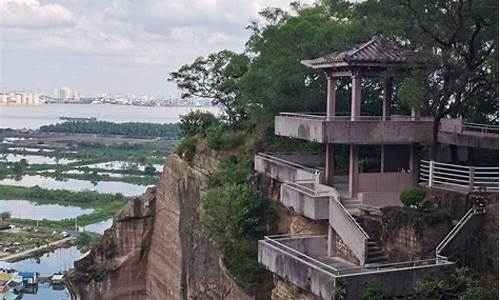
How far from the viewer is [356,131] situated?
2125 cm

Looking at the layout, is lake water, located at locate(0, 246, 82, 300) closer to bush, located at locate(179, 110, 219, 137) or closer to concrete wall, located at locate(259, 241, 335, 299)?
bush, located at locate(179, 110, 219, 137)

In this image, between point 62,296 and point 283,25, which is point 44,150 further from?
point 283,25

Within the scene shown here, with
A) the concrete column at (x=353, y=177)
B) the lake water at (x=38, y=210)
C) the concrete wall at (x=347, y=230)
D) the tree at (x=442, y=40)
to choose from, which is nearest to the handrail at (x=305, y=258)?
the concrete wall at (x=347, y=230)

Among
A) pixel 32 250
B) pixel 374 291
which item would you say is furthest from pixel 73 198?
pixel 374 291

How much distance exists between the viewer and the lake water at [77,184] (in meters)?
125

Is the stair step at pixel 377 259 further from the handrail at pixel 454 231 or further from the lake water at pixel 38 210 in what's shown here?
the lake water at pixel 38 210

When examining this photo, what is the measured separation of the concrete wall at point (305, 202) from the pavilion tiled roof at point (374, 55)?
13.4 feet

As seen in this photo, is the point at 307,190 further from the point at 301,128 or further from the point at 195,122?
the point at 195,122

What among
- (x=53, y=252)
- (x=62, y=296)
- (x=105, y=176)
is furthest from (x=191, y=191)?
(x=105, y=176)

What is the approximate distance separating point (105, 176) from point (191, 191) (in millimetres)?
107321

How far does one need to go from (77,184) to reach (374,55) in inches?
4603

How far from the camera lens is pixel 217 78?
121ft

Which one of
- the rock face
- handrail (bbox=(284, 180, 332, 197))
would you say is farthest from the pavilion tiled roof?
the rock face

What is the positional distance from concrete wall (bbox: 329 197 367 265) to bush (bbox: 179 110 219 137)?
17.0 metres
